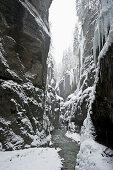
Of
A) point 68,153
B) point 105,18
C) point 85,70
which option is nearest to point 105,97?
point 68,153

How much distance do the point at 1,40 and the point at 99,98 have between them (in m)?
10.0

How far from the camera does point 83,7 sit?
40.9 metres

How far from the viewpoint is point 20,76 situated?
50.2ft

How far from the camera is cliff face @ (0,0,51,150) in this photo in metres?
12.5

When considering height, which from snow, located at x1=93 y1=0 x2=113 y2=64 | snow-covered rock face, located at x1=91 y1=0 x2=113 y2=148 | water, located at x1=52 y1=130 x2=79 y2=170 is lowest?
water, located at x1=52 y1=130 x2=79 y2=170

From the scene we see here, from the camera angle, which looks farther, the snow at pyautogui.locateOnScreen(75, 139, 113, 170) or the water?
the water

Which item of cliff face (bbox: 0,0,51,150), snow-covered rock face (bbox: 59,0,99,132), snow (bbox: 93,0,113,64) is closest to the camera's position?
cliff face (bbox: 0,0,51,150)

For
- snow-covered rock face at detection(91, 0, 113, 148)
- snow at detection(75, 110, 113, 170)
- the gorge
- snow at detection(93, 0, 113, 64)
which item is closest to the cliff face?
the gorge

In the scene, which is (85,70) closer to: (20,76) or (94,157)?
(20,76)

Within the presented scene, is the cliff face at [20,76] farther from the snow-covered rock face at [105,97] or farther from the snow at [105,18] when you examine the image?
the snow at [105,18]

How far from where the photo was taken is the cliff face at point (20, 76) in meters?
12.5

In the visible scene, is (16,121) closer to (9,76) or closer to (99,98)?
(9,76)

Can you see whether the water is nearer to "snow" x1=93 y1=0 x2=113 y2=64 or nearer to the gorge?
the gorge

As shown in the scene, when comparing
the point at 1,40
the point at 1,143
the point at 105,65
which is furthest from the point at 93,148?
the point at 1,40
